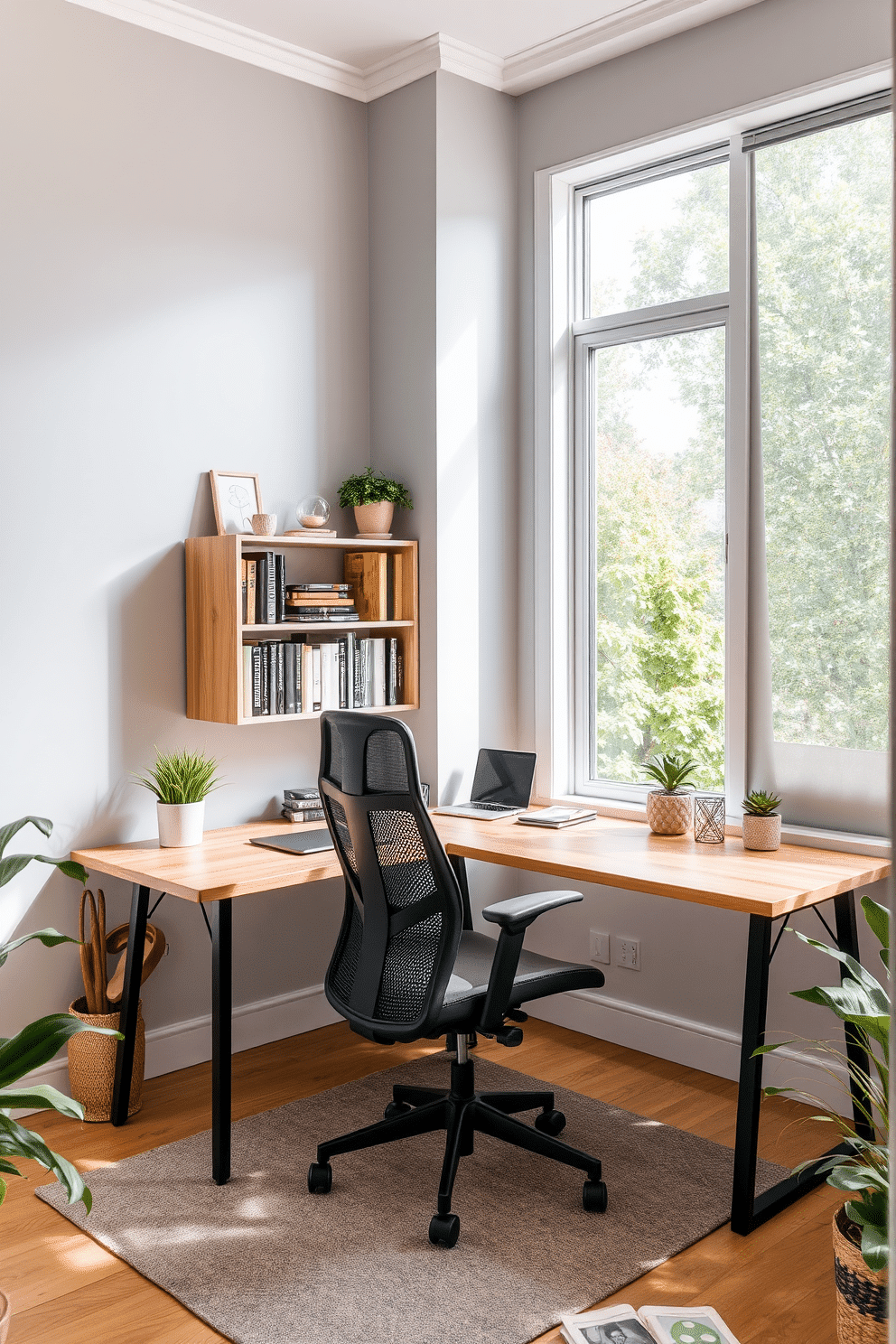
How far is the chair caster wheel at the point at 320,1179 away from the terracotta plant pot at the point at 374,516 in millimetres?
1838

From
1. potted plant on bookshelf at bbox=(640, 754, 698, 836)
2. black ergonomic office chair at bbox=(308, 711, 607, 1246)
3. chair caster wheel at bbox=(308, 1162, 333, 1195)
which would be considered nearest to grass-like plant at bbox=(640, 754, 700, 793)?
potted plant on bookshelf at bbox=(640, 754, 698, 836)

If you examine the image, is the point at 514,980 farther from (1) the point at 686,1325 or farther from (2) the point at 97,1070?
(2) the point at 97,1070

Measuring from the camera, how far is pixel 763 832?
290 centimetres

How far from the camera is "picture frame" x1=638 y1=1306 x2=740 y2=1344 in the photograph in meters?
1.99

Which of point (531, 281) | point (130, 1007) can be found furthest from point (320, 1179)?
point (531, 281)

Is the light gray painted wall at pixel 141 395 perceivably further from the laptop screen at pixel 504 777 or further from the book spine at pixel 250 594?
the laptop screen at pixel 504 777

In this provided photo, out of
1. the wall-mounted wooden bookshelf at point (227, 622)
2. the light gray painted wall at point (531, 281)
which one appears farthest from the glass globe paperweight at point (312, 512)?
the light gray painted wall at point (531, 281)

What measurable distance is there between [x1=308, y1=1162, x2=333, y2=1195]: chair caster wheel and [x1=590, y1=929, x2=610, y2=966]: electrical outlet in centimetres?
125

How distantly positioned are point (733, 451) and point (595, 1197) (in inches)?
77.7

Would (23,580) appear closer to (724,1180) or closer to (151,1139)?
Result: (151,1139)

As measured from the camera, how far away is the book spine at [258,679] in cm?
316

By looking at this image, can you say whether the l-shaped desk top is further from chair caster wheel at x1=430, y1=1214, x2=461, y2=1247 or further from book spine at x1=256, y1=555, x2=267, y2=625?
chair caster wheel at x1=430, y1=1214, x2=461, y2=1247

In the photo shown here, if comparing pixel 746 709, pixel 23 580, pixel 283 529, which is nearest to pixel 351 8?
pixel 283 529

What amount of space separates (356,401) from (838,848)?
79.4 inches
